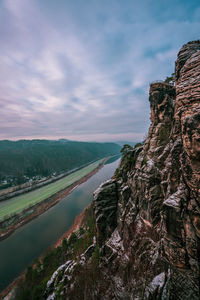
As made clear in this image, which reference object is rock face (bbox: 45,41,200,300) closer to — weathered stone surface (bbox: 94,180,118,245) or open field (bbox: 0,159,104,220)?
weathered stone surface (bbox: 94,180,118,245)

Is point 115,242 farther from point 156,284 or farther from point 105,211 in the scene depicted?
point 156,284

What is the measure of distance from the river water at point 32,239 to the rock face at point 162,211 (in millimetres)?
20529

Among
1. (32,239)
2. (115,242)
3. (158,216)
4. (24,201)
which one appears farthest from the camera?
(24,201)

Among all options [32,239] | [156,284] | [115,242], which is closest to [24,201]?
[32,239]

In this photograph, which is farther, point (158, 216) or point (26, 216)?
point (26, 216)

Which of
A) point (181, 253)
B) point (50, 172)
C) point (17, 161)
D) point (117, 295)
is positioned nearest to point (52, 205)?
point (117, 295)

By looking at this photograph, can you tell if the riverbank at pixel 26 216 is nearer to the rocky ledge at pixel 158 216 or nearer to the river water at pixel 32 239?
the river water at pixel 32 239

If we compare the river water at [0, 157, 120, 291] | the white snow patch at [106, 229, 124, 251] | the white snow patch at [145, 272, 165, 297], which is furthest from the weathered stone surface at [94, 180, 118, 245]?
the river water at [0, 157, 120, 291]

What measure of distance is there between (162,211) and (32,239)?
1481 inches

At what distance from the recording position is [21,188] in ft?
254

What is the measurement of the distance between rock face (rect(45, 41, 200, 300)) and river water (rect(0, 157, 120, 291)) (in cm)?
2053

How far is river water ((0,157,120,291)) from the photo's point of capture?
24.8 m

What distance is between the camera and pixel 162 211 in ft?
26.3

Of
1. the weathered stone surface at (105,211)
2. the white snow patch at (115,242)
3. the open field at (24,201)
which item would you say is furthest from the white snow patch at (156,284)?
the open field at (24,201)
